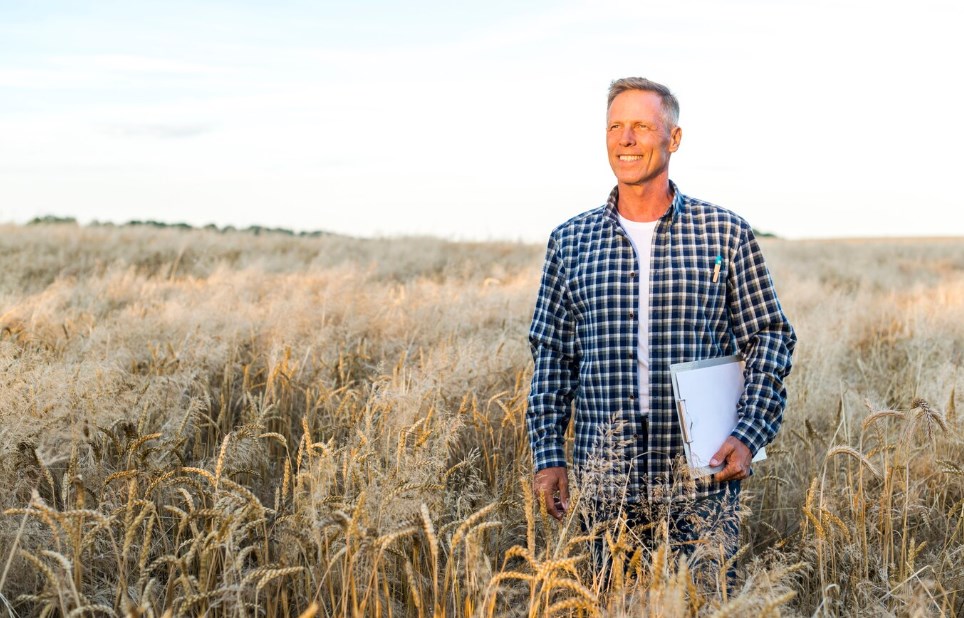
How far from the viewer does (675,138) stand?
2.65 m

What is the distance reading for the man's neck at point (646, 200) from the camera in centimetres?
265

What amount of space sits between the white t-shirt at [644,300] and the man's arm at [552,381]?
262mm

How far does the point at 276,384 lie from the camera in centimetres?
450

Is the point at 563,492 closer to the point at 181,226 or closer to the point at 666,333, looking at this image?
the point at 666,333

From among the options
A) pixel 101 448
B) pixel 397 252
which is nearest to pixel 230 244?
pixel 397 252

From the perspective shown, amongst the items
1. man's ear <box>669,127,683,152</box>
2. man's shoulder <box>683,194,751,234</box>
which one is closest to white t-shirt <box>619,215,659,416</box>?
man's shoulder <box>683,194,751,234</box>

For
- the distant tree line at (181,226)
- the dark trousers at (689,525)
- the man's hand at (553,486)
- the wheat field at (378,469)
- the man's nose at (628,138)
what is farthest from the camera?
the distant tree line at (181,226)

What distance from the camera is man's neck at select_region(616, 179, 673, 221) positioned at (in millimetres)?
2648

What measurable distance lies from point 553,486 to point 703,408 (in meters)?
0.58

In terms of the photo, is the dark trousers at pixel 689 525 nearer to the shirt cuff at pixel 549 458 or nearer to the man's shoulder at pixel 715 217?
the shirt cuff at pixel 549 458

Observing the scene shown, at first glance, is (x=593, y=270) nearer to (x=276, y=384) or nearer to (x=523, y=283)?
(x=276, y=384)

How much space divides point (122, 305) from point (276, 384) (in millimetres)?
4417

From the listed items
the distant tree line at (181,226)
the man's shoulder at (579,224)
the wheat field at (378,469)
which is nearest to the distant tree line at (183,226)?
the distant tree line at (181,226)

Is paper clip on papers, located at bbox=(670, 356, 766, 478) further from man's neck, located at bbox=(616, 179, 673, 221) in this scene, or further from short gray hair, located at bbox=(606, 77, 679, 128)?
short gray hair, located at bbox=(606, 77, 679, 128)
